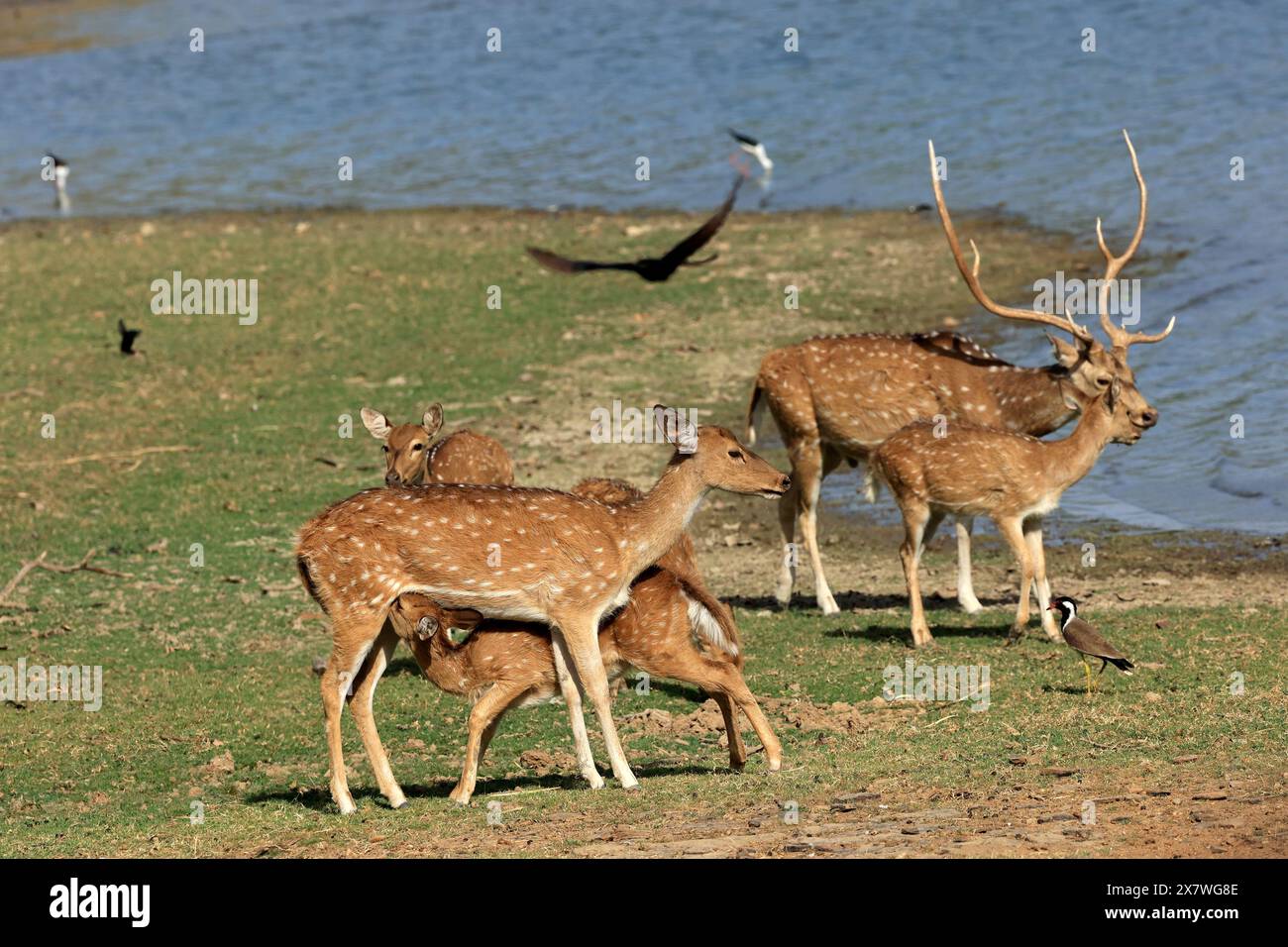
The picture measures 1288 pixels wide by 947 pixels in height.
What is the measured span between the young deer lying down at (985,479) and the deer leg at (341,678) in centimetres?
389

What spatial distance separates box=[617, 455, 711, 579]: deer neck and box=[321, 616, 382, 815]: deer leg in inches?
51.9

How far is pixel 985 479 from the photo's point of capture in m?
11.6

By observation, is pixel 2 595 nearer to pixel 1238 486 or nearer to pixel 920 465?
pixel 920 465

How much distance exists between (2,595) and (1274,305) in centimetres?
1278

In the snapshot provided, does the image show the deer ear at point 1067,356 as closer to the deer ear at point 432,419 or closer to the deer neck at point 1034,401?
the deer neck at point 1034,401

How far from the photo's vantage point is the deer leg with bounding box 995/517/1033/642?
11.3 meters

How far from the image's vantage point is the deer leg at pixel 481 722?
29.5 feet

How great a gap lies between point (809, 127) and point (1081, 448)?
18904mm

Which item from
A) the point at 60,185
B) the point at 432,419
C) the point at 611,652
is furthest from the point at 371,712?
the point at 60,185

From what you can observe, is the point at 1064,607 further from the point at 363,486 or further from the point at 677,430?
the point at 363,486

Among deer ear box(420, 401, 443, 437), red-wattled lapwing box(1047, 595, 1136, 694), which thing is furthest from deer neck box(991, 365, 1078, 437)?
deer ear box(420, 401, 443, 437)

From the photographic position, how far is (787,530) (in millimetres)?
13344

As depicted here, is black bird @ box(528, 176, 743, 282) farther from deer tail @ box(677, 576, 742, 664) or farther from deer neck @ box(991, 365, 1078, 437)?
deer tail @ box(677, 576, 742, 664)

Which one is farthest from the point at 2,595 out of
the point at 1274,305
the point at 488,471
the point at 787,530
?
the point at 1274,305
